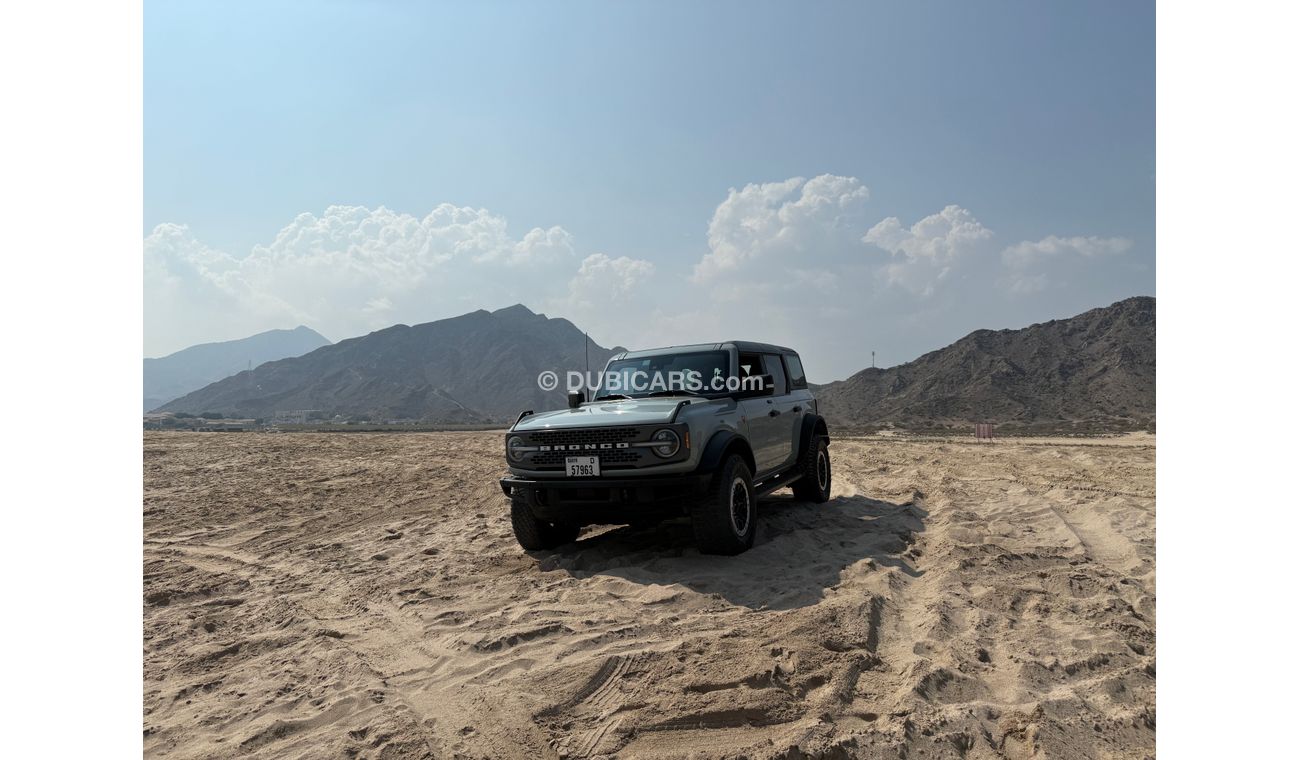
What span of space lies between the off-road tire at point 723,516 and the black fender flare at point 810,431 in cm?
250

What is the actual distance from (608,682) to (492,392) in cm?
10450

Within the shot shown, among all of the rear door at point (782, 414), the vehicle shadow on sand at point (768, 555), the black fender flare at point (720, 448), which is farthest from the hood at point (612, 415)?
the rear door at point (782, 414)

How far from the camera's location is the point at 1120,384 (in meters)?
46.5

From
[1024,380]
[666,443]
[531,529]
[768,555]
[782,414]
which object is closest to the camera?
[666,443]

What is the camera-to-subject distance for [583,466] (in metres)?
5.71

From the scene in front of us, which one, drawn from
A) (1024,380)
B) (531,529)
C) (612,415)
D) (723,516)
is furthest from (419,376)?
(723,516)

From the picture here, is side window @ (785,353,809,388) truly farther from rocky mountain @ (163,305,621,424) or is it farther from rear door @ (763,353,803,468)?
rocky mountain @ (163,305,621,424)

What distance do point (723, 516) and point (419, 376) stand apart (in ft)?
369

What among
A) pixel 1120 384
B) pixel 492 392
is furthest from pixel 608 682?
pixel 492 392

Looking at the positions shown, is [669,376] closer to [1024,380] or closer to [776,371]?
[776,371]

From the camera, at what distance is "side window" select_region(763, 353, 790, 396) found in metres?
7.69

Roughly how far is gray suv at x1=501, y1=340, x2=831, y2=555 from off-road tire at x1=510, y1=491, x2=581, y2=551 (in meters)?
0.01

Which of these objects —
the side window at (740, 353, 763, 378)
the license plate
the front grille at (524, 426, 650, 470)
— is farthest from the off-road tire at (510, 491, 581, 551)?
the side window at (740, 353, 763, 378)

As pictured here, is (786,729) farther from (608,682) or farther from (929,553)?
(929,553)
